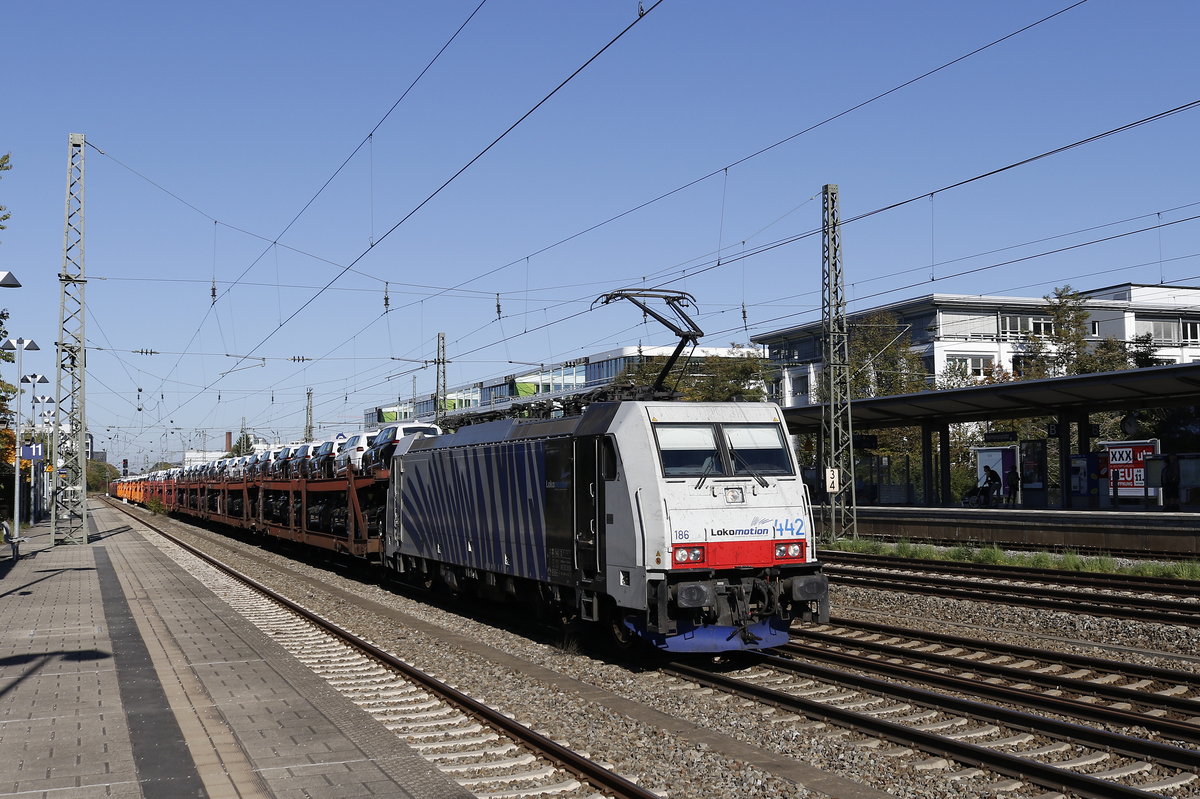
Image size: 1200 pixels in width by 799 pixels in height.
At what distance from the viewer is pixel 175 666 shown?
1213 centimetres

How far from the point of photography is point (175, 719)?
930cm

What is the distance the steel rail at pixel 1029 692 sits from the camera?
8.95 metres

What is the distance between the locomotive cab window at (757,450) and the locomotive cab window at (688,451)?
0.23 metres

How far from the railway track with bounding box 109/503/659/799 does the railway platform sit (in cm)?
35

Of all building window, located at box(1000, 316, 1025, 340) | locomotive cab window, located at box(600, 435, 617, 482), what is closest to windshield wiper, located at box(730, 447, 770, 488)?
locomotive cab window, located at box(600, 435, 617, 482)

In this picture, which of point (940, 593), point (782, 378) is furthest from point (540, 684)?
point (782, 378)

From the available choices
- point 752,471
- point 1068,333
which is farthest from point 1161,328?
point 752,471

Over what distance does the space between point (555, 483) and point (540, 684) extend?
314 cm

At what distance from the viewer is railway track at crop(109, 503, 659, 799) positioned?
7703 mm

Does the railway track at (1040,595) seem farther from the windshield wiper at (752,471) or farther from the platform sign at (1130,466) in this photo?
the platform sign at (1130,466)

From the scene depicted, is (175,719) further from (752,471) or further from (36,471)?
(36,471)

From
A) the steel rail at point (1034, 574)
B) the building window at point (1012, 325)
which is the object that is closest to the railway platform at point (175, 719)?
the steel rail at point (1034, 574)

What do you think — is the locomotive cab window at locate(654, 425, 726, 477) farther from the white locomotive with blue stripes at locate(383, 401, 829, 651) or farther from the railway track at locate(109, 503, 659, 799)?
the railway track at locate(109, 503, 659, 799)

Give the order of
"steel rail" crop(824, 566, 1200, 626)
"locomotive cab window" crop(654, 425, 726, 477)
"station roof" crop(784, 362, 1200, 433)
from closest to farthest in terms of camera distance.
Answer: "locomotive cab window" crop(654, 425, 726, 477), "steel rail" crop(824, 566, 1200, 626), "station roof" crop(784, 362, 1200, 433)
